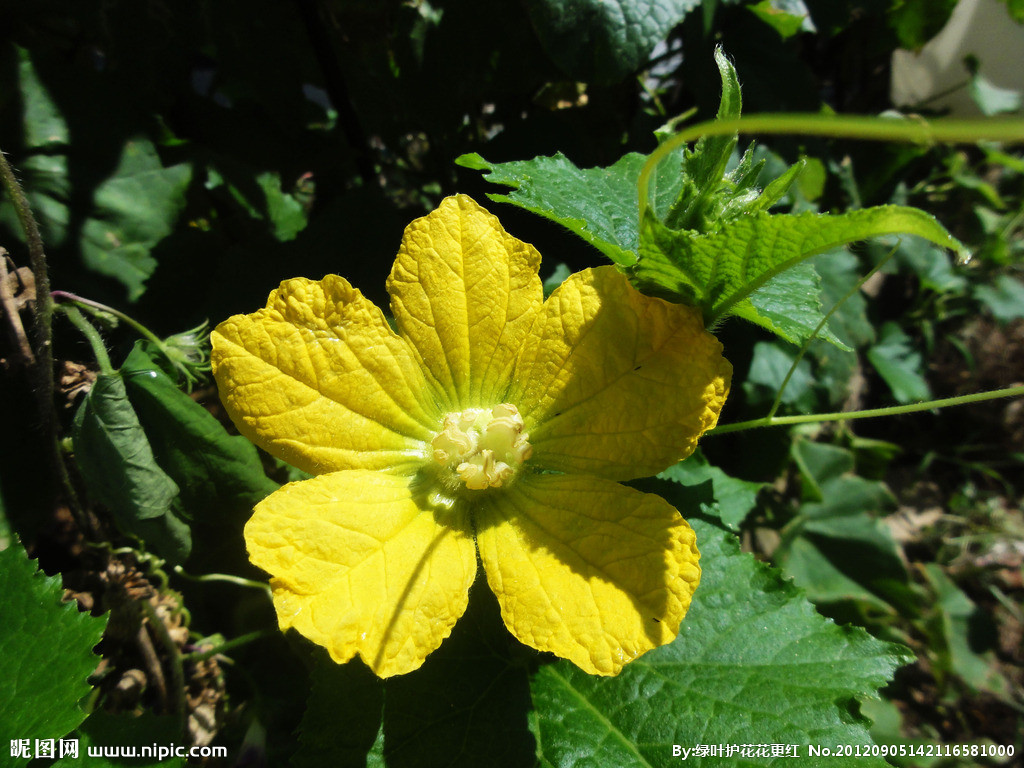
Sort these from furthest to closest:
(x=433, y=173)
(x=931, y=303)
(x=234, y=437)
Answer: (x=931, y=303) → (x=433, y=173) → (x=234, y=437)

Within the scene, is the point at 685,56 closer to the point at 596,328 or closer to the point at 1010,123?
the point at 596,328

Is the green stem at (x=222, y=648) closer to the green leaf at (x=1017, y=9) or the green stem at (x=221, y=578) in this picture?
the green stem at (x=221, y=578)

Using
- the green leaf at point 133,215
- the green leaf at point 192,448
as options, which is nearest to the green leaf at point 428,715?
the green leaf at point 192,448

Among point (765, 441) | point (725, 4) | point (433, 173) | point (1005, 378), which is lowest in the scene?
point (1005, 378)

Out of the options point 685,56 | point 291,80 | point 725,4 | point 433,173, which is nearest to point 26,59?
point 291,80

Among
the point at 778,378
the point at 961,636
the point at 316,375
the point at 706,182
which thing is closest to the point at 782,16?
the point at 778,378

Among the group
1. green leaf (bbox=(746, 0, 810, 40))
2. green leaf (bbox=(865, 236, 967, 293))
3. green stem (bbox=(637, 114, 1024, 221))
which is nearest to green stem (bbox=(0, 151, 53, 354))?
green stem (bbox=(637, 114, 1024, 221))

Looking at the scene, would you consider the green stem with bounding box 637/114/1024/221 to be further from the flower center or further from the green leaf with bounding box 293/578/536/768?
the green leaf with bounding box 293/578/536/768
